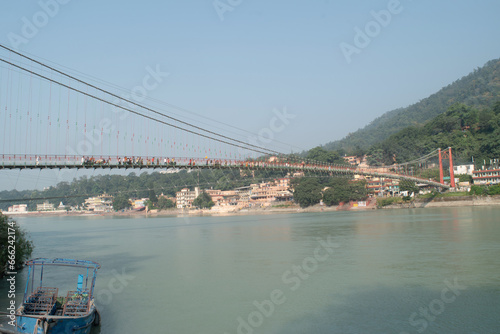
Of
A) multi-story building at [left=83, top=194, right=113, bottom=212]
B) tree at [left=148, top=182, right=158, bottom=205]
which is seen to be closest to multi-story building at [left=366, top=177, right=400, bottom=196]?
tree at [left=148, top=182, right=158, bottom=205]

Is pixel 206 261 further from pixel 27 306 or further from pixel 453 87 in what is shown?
pixel 453 87

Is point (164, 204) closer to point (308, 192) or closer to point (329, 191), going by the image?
point (308, 192)

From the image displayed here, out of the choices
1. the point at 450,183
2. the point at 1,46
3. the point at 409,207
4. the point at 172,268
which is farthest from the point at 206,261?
the point at 450,183

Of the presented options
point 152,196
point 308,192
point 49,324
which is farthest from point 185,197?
point 49,324

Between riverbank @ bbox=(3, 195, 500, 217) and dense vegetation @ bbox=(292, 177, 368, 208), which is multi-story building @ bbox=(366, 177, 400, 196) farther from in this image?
riverbank @ bbox=(3, 195, 500, 217)

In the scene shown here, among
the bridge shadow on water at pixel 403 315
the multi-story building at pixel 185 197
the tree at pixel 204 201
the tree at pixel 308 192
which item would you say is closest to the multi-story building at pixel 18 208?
the multi-story building at pixel 185 197
